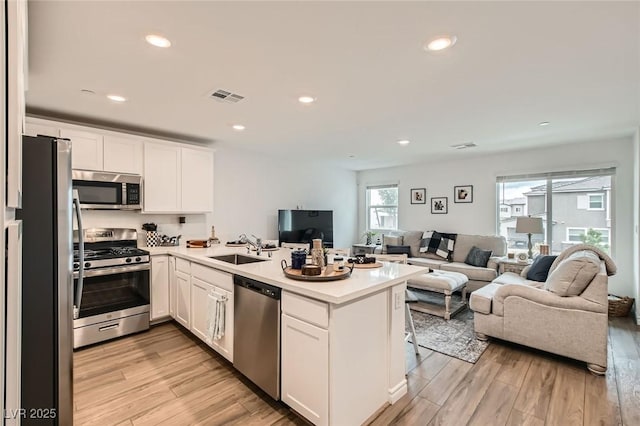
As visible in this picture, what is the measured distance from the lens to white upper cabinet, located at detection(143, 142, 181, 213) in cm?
373

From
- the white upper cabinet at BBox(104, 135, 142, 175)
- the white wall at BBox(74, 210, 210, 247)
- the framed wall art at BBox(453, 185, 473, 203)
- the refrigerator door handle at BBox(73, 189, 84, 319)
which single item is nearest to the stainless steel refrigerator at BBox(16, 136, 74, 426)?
the refrigerator door handle at BBox(73, 189, 84, 319)

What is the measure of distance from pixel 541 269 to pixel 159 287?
481 cm

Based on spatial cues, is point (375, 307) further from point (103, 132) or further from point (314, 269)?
point (103, 132)

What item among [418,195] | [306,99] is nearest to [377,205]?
[418,195]

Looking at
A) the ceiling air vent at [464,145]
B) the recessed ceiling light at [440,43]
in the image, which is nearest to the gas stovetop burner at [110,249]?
the recessed ceiling light at [440,43]

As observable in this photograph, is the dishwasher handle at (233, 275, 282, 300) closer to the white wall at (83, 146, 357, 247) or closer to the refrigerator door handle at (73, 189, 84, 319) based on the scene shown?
the refrigerator door handle at (73, 189, 84, 319)

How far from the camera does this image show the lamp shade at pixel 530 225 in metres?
4.63

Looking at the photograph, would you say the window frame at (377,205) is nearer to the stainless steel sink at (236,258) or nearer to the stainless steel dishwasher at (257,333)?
the stainless steel sink at (236,258)

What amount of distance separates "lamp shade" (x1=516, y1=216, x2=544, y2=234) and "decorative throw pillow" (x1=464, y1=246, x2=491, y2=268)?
61 centimetres

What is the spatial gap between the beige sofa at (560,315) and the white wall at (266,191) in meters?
3.64

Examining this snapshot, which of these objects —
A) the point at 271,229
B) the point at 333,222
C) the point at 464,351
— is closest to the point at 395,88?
the point at 464,351

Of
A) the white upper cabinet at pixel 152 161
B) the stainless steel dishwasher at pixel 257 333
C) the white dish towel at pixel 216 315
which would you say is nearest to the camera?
the stainless steel dishwasher at pixel 257 333

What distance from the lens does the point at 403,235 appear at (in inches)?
250

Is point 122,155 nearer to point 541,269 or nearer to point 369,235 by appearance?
point 369,235
